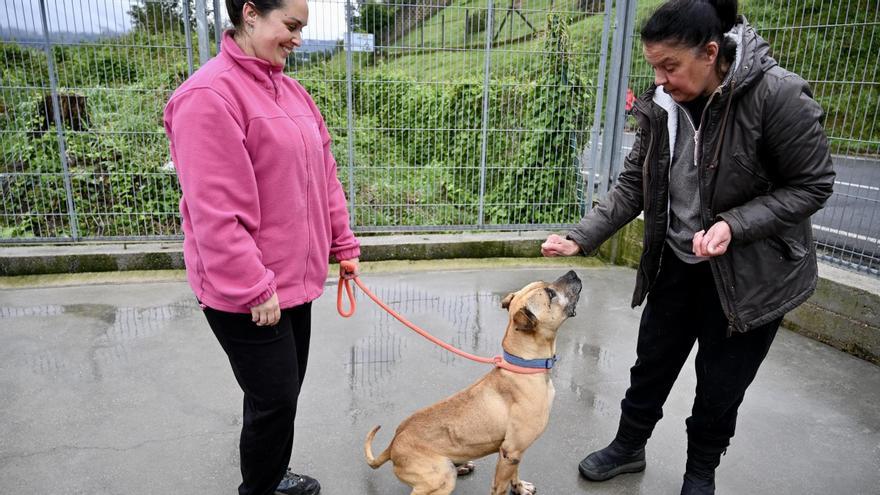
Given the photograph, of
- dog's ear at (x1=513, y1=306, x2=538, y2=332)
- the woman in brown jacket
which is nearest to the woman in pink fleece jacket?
dog's ear at (x1=513, y1=306, x2=538, y2=332)

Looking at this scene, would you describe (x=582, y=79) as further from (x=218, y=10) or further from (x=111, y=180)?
(x=111, y=180)

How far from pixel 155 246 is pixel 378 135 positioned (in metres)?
2.44

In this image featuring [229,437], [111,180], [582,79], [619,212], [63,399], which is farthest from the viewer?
[582,79]

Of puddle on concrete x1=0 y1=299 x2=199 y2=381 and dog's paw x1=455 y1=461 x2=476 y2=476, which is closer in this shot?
dog's paw x1=455 y1=461 x2=476 y2=476

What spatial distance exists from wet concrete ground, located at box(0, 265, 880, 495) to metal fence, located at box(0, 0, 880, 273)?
1.10 metres

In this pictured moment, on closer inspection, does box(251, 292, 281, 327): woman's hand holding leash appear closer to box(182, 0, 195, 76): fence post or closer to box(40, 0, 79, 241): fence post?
box(182, 0, 195, 76): fence post

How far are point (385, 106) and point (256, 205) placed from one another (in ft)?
12.7

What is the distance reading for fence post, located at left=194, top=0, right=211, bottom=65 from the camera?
5262mm

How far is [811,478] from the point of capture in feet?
9.61

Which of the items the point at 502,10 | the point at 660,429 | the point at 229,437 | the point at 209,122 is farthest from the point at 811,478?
the point at 502,10

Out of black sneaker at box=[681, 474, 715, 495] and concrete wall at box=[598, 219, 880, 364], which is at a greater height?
concrete wall at box=[598, 219, 880, 364]

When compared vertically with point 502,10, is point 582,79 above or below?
below

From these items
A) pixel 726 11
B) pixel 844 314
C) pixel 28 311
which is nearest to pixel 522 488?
pixel 726 11

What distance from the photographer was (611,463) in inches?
115
